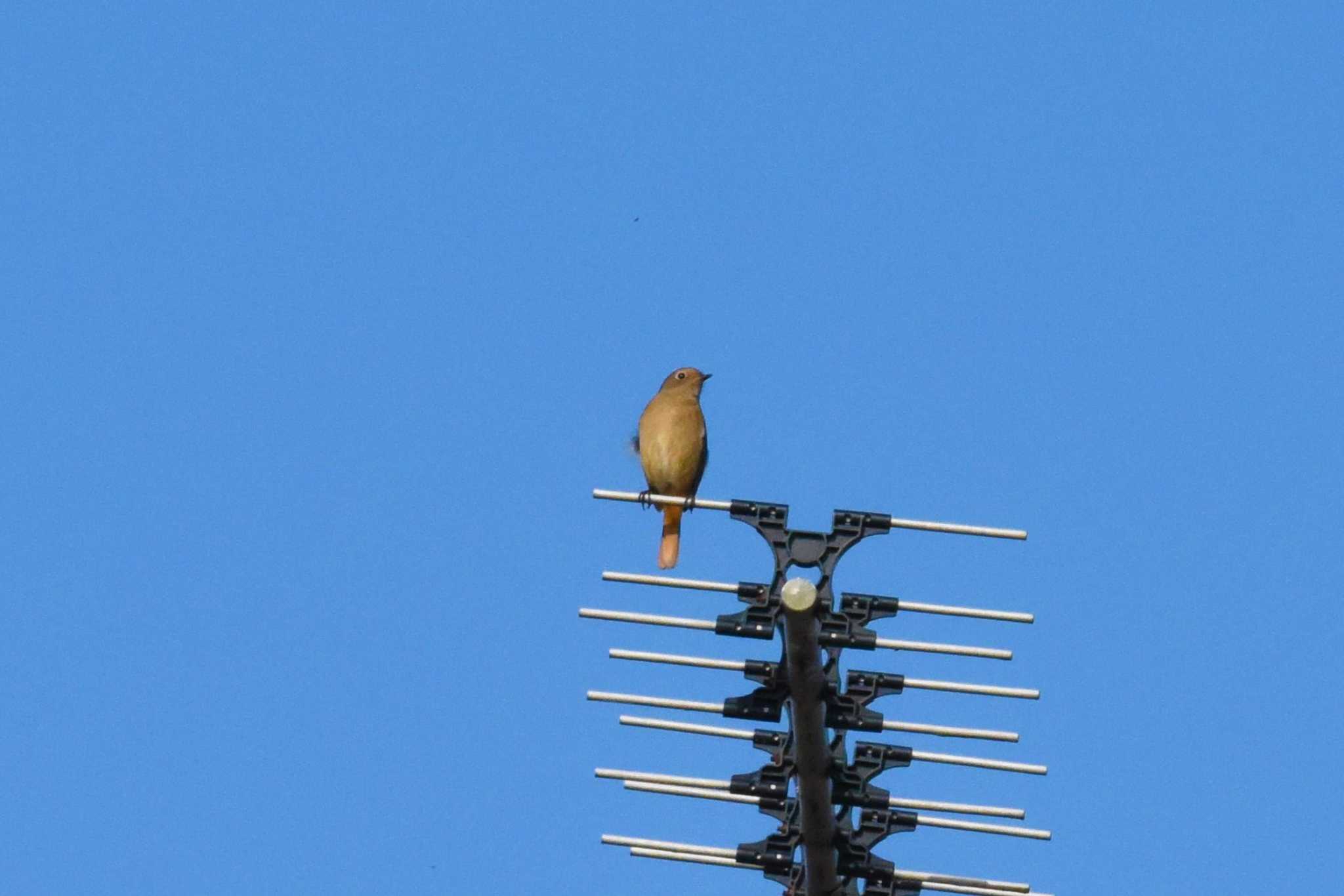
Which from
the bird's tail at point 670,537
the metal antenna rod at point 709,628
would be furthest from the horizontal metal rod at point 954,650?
the bird's tail at point 670,537

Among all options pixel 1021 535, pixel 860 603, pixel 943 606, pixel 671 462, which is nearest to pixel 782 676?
pixel 860 603

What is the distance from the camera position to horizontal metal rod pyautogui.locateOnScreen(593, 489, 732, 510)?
6.52 m

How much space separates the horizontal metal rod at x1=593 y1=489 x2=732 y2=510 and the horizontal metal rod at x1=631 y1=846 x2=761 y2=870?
1.34 metres

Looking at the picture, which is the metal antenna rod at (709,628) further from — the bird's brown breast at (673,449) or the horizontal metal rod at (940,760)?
the bird's brown breast at (673,449)

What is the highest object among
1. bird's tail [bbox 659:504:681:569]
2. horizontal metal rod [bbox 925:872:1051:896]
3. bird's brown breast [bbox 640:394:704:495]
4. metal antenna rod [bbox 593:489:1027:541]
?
bird's brown breast [bbox 640:394:704:495]

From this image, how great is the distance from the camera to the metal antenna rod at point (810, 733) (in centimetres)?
561

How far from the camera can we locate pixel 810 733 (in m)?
5.85

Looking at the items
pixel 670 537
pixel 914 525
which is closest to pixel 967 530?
pixel 914 525

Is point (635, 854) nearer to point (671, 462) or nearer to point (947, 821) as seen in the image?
point (947, 821)

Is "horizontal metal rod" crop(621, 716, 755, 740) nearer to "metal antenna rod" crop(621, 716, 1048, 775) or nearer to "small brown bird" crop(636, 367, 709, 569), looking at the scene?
"metal antenna rod" crop(621, 716, 1048, 775)

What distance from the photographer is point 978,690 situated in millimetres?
6684

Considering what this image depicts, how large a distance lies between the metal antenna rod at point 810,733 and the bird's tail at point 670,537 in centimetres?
437

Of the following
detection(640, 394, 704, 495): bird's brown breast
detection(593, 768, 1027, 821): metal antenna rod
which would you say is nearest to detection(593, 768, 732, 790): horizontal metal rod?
detection(593, 768, 1027, 821): metal antenna rod

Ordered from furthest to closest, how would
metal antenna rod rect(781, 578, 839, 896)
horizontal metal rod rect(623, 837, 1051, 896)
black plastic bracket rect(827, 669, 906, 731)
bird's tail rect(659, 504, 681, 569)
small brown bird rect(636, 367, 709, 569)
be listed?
1. small brown bird rect(636, 367, 709, 569)
2. bird's tail rect(659, 504, 681, 569)
3. horizontal metal rod rect(623, 837, 1051, 896)
4. black plastic bracket rect(827, 669, 906, 731)
5. metal antenna rod rect(781, 578, 839, 896)
